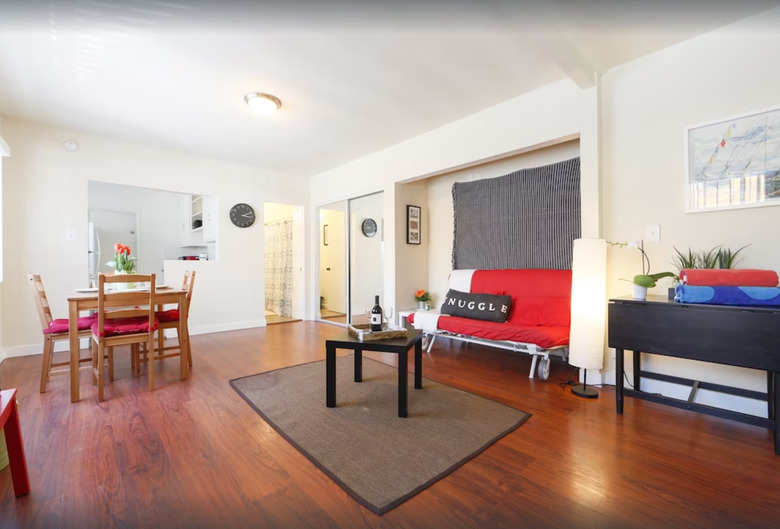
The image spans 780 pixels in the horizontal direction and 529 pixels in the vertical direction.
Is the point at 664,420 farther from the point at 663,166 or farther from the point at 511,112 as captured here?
the point at 511,112

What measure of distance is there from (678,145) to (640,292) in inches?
44.5

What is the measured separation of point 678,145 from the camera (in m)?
2.33

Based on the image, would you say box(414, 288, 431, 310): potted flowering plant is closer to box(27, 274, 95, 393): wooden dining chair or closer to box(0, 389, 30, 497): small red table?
box(27, 274, 95, 393): wooden dining chair

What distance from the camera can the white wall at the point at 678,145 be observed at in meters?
2.06

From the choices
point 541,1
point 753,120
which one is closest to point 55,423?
point 541,1

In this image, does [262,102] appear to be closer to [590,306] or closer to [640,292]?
[590,306]

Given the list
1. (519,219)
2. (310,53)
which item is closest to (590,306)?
(519,219)

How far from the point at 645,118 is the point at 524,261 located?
1681mm

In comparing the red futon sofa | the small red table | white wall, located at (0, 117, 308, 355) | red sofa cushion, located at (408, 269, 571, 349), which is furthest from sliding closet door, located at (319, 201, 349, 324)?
the small red table

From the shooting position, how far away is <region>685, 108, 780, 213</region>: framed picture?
201cm

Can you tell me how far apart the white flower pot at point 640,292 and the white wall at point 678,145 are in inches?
10.2

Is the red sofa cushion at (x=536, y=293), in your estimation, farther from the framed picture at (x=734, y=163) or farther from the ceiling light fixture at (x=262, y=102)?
the ceiling light fixture at (x=262, y=102)

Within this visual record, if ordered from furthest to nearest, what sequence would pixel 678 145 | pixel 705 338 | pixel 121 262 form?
pixel 121 262, pixel 678 145, pixel 705 338

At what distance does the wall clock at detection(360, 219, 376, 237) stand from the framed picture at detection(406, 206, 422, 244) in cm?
63
